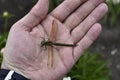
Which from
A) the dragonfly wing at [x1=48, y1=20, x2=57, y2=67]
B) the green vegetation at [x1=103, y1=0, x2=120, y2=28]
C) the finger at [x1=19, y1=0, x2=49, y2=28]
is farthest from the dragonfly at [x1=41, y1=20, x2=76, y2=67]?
the green vegetation at [x1=103, y1=0, x2=120, y2=28]

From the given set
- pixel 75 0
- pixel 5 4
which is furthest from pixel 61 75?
pixel 5 4

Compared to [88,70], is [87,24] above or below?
above

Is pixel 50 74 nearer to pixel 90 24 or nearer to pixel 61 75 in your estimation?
pixel 61 75

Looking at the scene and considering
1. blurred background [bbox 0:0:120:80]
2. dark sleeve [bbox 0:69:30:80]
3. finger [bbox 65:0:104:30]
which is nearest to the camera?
dark sleeve [bbox 0:69:30:80]

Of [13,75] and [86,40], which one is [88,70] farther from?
[13,75]

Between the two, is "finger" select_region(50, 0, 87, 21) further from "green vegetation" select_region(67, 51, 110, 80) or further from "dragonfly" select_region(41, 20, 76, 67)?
"green vegetation" select_region(67, 51, 110, 80)

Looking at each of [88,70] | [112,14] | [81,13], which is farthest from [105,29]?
[81,13]
